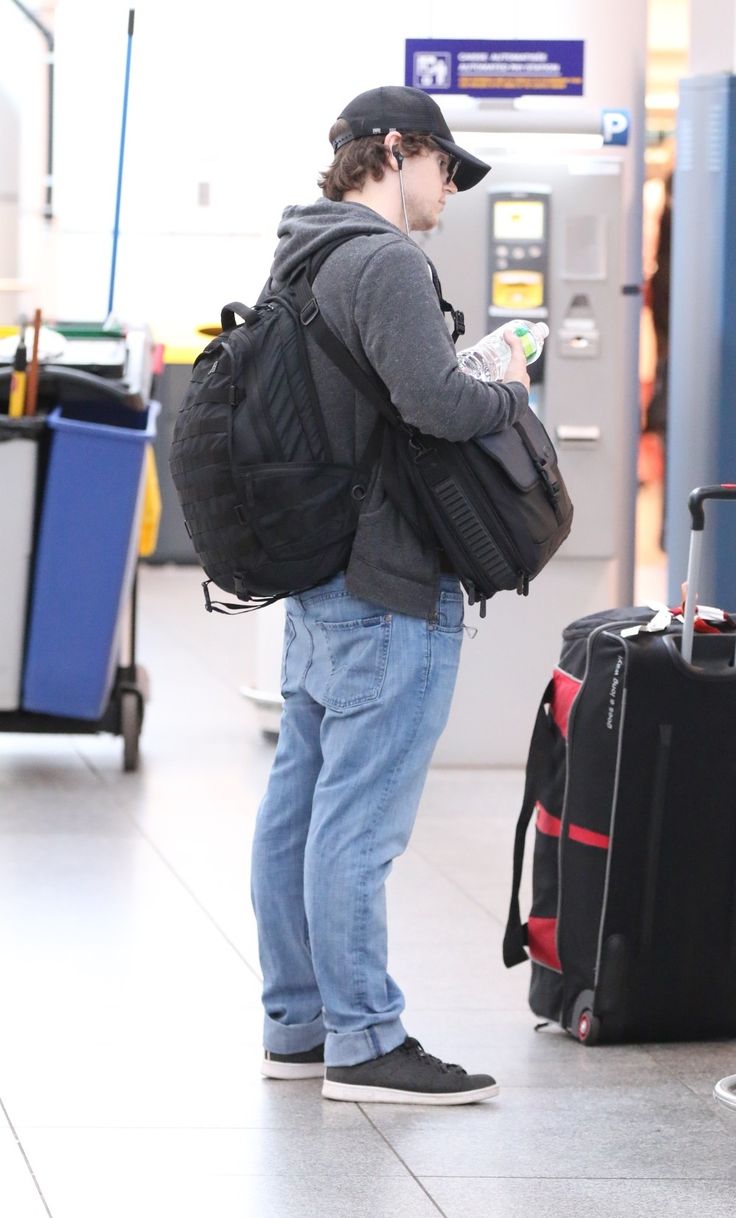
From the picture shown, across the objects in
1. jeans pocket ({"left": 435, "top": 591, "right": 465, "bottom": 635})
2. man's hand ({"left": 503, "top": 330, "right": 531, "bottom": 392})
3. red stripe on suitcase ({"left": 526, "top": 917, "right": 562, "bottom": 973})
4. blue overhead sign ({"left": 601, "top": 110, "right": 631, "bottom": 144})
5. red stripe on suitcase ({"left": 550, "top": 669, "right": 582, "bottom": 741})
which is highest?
blue overhead sign ({"left": 601, "top": 110, "right": 631, "bottom": 144})

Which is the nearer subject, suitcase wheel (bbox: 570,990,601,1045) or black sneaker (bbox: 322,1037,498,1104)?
black sneaker (bbox: 322,1037,498,1104)

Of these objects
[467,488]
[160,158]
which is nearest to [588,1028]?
[467,488]

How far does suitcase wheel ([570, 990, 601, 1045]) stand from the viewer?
3531mm

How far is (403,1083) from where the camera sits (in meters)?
3.20

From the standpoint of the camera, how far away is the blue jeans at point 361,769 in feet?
10.2

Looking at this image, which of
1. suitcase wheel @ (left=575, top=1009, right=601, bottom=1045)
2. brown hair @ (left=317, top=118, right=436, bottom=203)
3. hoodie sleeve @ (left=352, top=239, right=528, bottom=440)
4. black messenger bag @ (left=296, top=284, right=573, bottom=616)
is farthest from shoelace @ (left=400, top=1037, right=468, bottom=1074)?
brown hair @ (left=317, top=118, right=436, bottom=203)

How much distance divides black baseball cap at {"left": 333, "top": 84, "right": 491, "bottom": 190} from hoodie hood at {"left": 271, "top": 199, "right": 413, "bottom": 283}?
12cm

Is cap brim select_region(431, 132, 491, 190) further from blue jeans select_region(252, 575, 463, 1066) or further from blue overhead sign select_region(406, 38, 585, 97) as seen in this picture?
blue overhead sign select_region(406, 38, 585, 97)

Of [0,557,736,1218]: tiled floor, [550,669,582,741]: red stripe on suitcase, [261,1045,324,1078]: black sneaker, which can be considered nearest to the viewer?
[0,557,736,1218]: tiled floor

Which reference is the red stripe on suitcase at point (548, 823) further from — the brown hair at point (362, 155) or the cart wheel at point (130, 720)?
the cart wheel at point (130, 720)

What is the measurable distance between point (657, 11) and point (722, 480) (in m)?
8.43

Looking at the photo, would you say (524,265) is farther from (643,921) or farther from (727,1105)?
(727,1105)

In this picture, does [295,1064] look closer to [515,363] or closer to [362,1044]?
[362,1044]

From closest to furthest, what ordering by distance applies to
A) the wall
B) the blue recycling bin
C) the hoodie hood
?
1. the hoodie hood
2. the blue recycling bin
3. the wall
